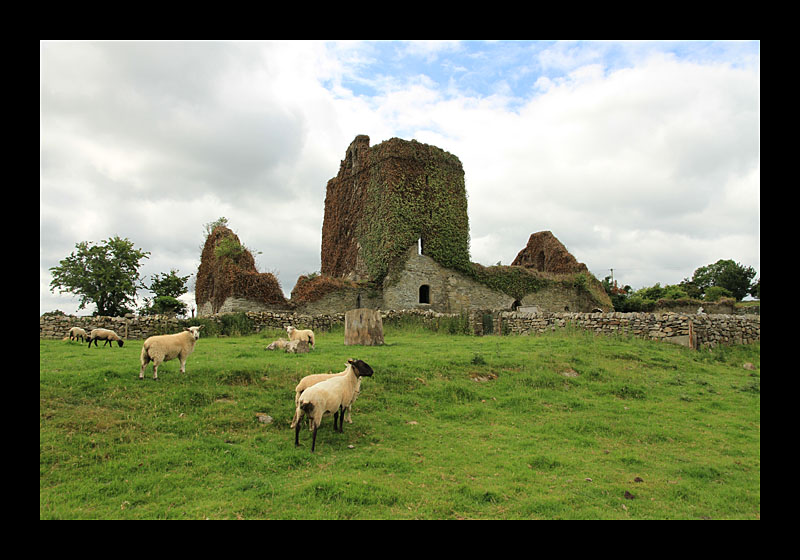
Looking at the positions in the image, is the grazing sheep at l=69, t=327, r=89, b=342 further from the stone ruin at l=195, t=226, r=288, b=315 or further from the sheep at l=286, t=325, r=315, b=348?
the sheep at l=286, t=325, r=315, b=348

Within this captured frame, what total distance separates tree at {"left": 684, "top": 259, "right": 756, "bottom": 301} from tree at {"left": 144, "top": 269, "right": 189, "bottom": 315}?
67440 millimetres

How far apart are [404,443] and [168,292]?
31210 millimetres

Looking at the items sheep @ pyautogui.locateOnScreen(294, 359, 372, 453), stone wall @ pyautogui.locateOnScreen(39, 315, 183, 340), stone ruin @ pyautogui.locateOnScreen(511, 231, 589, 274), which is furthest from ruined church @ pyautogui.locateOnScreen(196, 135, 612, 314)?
sheep @ pyautogui.locateOnScreen(294, 359, 372, 453)

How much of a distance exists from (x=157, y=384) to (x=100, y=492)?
13.0 feet

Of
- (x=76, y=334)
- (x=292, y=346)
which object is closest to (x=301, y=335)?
(x=292, y=346)

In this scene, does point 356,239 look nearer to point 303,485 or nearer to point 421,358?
point 421,358

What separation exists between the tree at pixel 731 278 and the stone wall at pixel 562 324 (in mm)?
54853

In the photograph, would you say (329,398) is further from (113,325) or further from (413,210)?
(413,210)

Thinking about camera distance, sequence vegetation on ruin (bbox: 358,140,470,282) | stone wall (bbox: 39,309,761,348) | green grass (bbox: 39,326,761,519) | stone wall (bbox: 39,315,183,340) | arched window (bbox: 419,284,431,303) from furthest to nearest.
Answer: arched window (bbox: 419,284,431,303)
vegetation on ruin (bbox: 358,140,470,282)
stone wall (bbox: 39,315,183,340)
stone wall (bbox: 39,309,761,348)
green grass (bbox: 39,326,761,519)

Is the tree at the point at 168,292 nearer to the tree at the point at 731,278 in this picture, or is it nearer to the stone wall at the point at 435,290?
the stone wall at the point at 435,290

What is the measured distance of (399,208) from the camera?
3275 cm

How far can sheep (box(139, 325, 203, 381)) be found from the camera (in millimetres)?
9727

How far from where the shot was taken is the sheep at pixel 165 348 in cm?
973

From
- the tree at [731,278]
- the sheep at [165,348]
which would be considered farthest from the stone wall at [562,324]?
the tree at [731,278]
